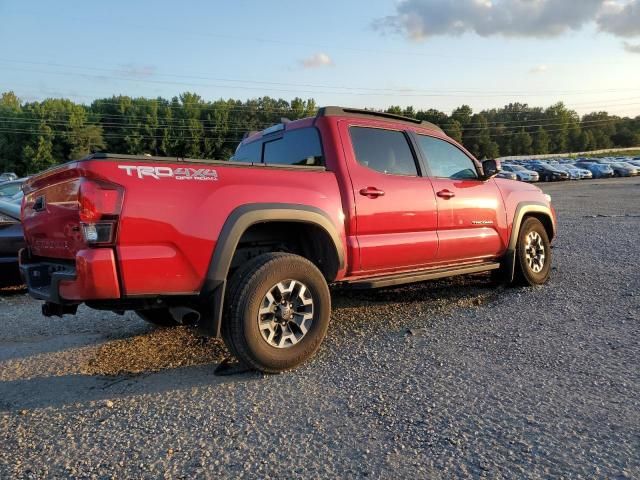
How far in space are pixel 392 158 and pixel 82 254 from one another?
2.95m

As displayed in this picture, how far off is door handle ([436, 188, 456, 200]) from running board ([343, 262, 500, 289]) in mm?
747

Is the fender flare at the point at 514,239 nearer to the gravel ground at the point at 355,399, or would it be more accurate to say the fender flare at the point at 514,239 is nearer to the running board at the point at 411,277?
the running board at the point at 411,277

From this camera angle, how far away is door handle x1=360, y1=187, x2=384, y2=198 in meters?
4.44

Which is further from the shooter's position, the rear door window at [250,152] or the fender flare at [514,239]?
the fender flare at [514,239]

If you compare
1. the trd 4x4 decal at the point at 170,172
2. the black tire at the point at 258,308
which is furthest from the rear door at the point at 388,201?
the trd 4x4 decal at the point at 170,172

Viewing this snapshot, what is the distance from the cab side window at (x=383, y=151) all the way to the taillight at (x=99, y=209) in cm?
217

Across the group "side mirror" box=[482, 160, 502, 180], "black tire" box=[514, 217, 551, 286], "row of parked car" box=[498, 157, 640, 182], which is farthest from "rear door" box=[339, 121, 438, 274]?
"row of parked car" box=[498, 157, 640, 182]

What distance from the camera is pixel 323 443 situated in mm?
2797

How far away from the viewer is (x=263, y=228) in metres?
4.21

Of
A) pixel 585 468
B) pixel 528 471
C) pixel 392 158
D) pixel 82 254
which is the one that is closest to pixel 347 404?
pixel 528 471

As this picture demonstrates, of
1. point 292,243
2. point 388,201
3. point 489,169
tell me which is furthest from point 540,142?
point 292,243

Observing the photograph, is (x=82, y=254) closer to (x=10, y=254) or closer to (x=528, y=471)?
(x=528, y=471)

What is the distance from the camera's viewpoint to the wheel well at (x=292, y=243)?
4.18 meters

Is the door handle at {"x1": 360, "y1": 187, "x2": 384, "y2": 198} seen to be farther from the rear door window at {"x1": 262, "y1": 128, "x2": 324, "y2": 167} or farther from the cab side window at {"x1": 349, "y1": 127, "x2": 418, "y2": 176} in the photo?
the rear door window at {"x1": 262, "y1": 128, "x2": 324, "y2": 167}
